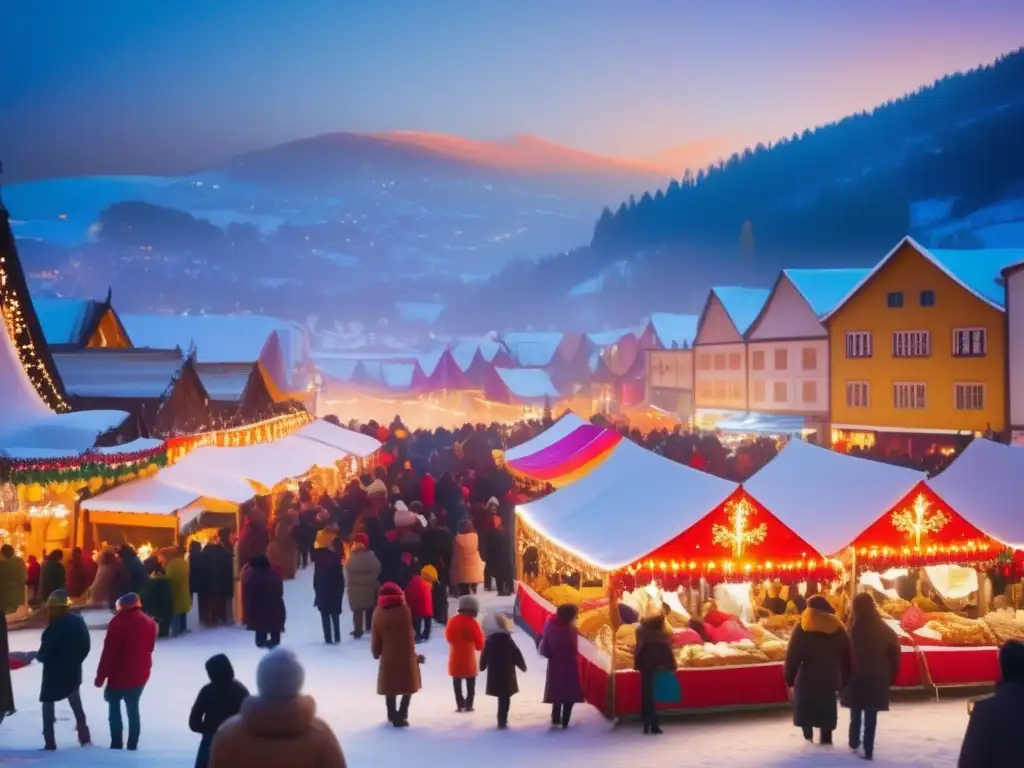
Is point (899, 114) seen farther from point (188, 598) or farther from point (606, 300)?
point (188, 598)

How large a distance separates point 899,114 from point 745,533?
122m

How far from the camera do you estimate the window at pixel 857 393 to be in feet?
113

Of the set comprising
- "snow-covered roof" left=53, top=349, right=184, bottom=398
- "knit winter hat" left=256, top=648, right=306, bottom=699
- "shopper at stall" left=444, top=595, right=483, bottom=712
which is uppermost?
"snow-covered roof" left=53, top=349, right=184, bottom=398

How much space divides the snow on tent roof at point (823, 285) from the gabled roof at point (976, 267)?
397cm

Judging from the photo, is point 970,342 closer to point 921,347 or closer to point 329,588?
point 921,347

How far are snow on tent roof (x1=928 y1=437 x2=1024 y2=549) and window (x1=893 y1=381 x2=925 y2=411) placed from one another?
19.3m

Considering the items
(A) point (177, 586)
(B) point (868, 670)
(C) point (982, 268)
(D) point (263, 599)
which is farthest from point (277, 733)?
(C) point (982, 268)

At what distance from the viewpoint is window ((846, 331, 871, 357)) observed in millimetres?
34625

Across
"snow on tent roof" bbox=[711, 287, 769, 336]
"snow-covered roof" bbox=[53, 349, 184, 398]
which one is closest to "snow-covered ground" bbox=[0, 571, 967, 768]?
"snow-covered roof" bbox=[53, 349, 184, 398]

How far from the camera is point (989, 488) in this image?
12578 mm

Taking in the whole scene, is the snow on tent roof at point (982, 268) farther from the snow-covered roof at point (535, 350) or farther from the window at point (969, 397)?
the snow-covered roof at point (535, 350)

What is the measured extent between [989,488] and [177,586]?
32.0ft

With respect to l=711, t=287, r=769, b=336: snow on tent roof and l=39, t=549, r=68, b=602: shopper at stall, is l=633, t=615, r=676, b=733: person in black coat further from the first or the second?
l=711, t=287, r=769, b=336: snow on tent roof

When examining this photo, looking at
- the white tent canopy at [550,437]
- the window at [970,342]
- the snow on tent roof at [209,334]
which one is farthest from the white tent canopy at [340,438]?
the snow on tent roof at [209,334]
